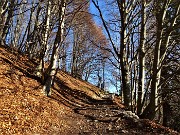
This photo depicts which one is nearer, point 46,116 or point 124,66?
point 46,116

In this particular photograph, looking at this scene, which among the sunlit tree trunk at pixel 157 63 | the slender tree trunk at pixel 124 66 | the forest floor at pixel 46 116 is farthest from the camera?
the slender tree trunk at pixel 124 66

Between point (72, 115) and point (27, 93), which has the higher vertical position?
point (27, 93)

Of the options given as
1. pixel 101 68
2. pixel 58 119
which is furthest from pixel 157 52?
pixel 101 68

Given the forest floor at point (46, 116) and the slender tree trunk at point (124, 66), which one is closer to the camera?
the forest floor at point (46, 116)

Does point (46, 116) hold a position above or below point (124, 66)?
below

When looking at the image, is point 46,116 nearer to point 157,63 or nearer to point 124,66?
point 124,66

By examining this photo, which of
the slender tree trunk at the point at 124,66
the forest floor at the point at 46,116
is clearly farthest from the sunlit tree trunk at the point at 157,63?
the slender tree trunk at the point at 124,66

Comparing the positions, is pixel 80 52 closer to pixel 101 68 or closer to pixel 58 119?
pixel 101 68

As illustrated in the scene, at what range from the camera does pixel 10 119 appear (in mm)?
8117

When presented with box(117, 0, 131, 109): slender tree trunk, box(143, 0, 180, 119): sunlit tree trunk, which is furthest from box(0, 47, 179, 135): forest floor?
box(117, 0, 131, 109): slender tree trunk

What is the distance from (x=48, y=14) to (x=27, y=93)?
454 centimetres

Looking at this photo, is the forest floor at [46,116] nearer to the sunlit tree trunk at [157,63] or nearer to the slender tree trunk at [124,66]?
the sunlit tree trunk at [157,63]

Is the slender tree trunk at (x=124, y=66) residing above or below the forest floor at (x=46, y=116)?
above

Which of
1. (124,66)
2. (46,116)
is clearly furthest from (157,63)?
(46,116)
